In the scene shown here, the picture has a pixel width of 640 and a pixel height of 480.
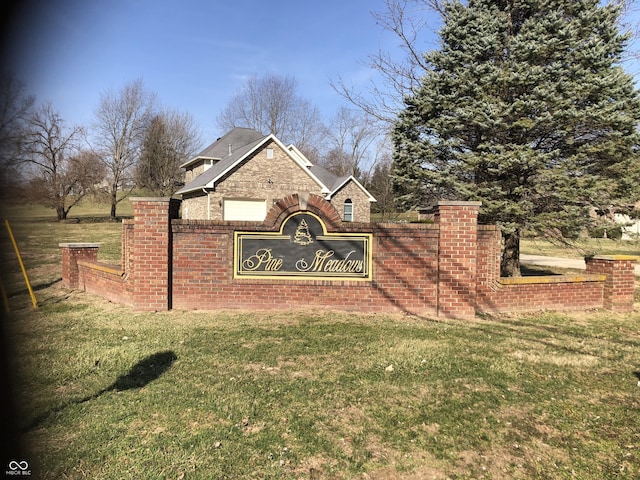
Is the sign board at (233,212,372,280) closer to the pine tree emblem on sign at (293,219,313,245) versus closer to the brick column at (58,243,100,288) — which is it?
the pine tree emblem on sign at (293,219,313,245)

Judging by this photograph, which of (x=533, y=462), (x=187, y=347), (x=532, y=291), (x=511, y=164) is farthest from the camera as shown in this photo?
(x=511, y=164)

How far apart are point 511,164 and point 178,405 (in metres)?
8.50

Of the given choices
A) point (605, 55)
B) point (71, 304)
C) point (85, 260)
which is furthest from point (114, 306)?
point (605, 55)

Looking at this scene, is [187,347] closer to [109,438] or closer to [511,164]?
[109,438]

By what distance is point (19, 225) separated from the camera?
1737mm

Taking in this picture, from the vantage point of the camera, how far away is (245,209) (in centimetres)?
2144

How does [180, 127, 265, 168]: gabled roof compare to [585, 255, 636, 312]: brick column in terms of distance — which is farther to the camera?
[180, 127, 265, 168]: gabled roof

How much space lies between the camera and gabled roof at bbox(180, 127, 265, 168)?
28156 millimetres

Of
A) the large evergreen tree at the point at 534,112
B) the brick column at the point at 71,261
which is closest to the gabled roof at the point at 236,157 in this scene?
the brick column at the point at 71,261

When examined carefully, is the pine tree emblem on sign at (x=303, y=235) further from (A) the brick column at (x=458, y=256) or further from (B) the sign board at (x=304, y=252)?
(A) the brick column at (x=458, y=256)

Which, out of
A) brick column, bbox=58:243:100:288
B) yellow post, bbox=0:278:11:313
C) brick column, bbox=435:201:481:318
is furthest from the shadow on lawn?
brick column, bbox=58:243:100:288

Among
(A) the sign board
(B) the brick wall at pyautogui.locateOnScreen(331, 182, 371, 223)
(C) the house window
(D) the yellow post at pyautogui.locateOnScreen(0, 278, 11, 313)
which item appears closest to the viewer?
(D) the yellow post at pyautogui.locateOnScreen(0, 278, 11, 313)

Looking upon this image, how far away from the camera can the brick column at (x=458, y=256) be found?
23.2 ft

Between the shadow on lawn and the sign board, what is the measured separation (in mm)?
2569
